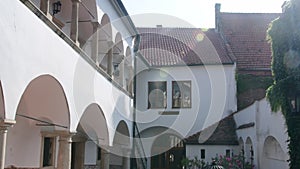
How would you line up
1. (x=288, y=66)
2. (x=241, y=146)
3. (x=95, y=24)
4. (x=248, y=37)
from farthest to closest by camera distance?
(x=248, y=37), (x=241, y=146), (x=95, y=24), (x=288, y=66)

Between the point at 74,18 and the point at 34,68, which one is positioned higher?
the point at 74,18

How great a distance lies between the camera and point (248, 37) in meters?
21.7

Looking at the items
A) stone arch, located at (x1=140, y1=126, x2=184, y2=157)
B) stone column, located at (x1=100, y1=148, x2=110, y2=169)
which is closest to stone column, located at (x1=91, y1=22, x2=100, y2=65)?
stone column, located at (x1=100, y1=148, x2=110, y2=169)

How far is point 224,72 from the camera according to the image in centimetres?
1897

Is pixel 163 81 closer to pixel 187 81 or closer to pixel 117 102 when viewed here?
pixel 187 81

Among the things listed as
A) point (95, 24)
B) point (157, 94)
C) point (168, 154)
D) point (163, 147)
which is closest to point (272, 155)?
point (95, 24)

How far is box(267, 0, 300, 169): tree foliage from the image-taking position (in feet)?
30.4

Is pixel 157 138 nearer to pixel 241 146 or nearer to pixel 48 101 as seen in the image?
pixel 241 146

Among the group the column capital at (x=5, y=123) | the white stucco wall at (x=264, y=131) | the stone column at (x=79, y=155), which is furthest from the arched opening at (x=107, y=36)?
the column capital at (x=5, y=123)

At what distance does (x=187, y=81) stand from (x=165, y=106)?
1826 millimetres

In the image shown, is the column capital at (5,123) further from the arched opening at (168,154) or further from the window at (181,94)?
the arched opening at (168,154)

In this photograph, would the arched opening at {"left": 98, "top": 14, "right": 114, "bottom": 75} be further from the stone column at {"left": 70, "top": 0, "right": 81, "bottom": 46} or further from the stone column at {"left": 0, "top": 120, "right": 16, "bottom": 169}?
the stone column at {"left": 0, "top": 120, "right": 16, "bottom": 169}

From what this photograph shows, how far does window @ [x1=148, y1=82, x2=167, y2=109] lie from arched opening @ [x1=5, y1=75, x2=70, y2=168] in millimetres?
9305

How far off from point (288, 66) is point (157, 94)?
10.5 metres
